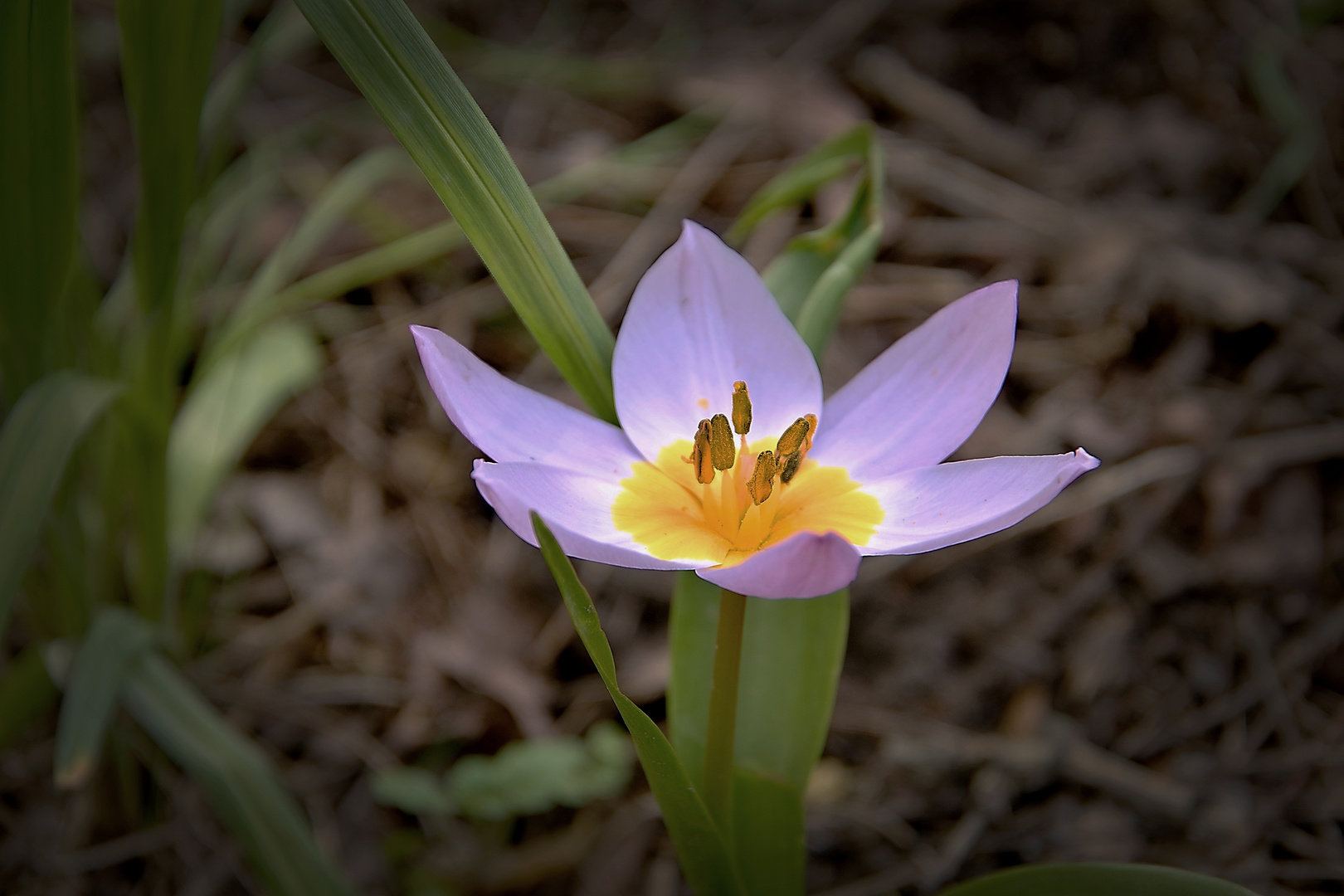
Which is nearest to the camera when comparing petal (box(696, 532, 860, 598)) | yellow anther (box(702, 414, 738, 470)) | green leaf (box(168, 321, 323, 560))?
petal (box(696, 532, 860, 598))

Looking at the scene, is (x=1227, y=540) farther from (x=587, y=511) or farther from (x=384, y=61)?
(x=384, y=61)

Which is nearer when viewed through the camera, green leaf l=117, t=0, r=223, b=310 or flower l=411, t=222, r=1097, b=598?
flower l=411, t=222, r=1097, b=598

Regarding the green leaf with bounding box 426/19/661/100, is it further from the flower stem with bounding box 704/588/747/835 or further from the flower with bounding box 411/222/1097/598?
the flower stem with bounding box 704/588/747/835

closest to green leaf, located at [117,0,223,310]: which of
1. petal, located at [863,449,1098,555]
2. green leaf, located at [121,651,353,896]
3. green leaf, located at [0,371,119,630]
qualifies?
green leaf, located at [0,371,119,630]

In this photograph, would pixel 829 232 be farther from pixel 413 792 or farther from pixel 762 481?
pixel 413 792

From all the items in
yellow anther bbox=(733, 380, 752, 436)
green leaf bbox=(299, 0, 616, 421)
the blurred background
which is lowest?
the blurred background

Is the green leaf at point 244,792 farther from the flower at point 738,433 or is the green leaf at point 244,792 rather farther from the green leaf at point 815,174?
the green leaf at point 815,174

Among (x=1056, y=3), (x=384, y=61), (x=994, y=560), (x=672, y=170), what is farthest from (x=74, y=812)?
(x=1056, y=3)

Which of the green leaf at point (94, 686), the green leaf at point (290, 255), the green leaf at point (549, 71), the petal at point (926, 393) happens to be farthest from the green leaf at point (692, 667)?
the green leaf at point (549, 71)
